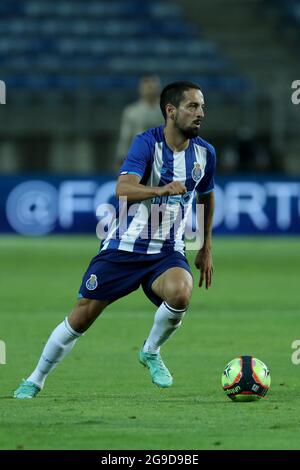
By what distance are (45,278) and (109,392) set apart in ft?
29.2

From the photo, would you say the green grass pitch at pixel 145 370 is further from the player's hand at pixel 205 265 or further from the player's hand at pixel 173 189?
the player's hand at pixel 173 189

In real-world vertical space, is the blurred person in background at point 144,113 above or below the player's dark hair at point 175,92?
above

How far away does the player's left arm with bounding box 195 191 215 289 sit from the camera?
773 cm

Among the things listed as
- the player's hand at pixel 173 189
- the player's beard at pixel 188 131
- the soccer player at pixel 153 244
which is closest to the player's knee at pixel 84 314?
the soccer player at pixel 153 244

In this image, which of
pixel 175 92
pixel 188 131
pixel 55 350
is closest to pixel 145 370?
pixel 55 350

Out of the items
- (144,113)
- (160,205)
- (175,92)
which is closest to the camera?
(175,92)

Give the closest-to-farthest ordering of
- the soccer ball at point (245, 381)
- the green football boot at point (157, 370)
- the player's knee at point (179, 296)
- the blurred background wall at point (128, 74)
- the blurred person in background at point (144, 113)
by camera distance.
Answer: the soccer ball at point (245, 381), the player's knee at point (179, 296), the green football boot at point (157, 370), the blurred person in background at point (144, 113), the blurred background wall at point (128, 74)

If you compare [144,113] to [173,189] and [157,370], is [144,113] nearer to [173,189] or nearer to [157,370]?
[157,370]

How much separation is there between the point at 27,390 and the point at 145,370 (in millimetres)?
1668

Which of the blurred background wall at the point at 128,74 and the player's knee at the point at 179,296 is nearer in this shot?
the player's knee at the point at 179,296

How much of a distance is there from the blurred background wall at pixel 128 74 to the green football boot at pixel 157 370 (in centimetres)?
1500

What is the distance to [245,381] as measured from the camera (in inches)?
274

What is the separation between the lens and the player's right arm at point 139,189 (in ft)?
22.0

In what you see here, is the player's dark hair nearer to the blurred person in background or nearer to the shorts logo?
the shorts logo
